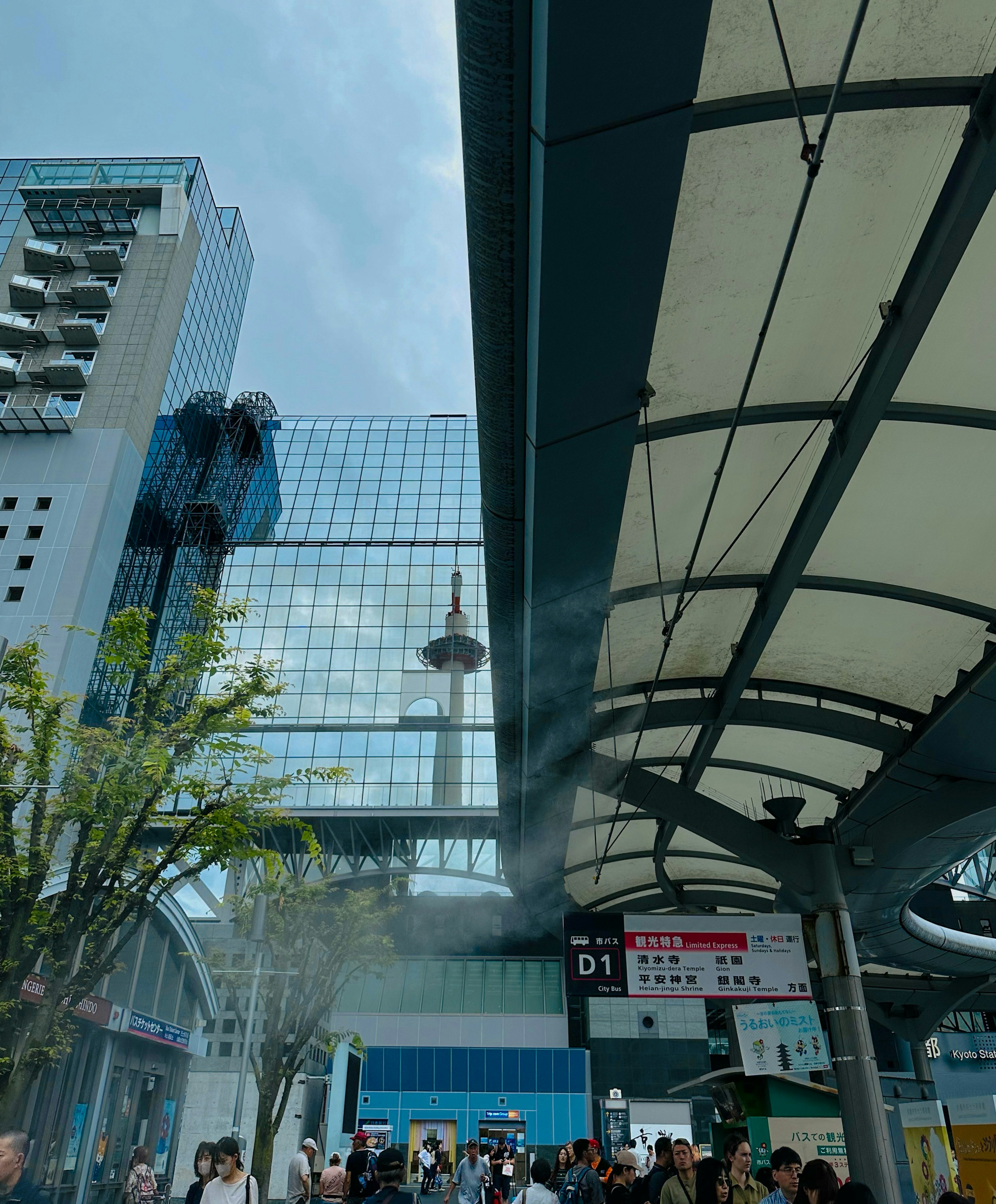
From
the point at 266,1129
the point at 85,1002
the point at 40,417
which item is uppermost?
the point at 40,417

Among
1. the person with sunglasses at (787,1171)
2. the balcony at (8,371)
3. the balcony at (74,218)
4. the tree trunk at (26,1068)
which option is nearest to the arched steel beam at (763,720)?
the person with sunglasses at (787,1171)

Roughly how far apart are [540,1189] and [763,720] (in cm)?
519

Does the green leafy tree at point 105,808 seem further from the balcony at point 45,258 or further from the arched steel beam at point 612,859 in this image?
the balcony at point 45,258

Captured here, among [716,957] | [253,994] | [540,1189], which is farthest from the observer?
[253,994]

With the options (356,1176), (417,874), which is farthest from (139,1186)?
(417,874)

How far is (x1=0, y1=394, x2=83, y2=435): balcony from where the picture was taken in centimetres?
4416

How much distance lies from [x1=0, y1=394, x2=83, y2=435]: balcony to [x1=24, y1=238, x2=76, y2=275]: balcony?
26.7 feet

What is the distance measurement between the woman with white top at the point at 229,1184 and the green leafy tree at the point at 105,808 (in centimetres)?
360

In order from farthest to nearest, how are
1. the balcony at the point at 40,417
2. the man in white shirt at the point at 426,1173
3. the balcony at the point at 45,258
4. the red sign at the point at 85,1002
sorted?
the balcony at the point at 45,258 → the balcony at the point at 40,417 → the man in white shirt at the point at 426,1173 → the red sign at the point at 85,1002

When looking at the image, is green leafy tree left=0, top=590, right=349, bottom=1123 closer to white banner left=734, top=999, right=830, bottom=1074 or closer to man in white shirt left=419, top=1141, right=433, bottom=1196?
white banner left=734, top=999, right=830, bottom=1074

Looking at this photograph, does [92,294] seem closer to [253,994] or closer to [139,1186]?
[253,994]

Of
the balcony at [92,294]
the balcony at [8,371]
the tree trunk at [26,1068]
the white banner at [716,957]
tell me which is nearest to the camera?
the tree trunk at [26,1068]

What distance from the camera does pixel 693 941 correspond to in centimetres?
1171

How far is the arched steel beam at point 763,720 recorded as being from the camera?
1003 centimetres
